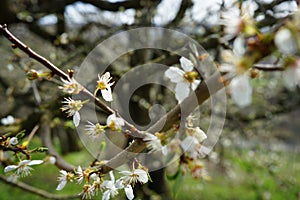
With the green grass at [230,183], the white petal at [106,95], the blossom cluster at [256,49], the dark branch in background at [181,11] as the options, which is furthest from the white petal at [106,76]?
the green grass at [230,183]

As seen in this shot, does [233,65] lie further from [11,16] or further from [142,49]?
[11,16]

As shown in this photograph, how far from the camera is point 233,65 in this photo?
1.51 feet

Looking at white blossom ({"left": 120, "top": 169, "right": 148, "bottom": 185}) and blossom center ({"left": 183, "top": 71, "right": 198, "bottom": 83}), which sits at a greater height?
blossom center ({"left": 183, "top": 71, "right": 198, "bottom": 83})

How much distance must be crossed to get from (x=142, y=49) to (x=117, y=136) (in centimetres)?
→ 81

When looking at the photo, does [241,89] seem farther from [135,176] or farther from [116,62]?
[116,62]

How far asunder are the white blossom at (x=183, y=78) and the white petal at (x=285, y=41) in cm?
31

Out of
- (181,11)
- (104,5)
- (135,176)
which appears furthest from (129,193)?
(104,5)

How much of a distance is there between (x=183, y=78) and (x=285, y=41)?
0.34m

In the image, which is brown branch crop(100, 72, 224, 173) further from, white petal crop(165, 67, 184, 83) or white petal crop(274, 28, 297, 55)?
white petal crop(274, 28, 297, 55)

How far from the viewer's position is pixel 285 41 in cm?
41

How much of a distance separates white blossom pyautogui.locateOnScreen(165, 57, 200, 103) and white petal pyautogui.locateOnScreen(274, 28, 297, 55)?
0.31m

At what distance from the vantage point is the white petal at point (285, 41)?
41cm

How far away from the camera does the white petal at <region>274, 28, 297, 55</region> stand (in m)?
0.41

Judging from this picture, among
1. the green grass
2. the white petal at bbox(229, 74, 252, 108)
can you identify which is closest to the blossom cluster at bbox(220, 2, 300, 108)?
the white petal at bbox(229, 74, 252, 108)
